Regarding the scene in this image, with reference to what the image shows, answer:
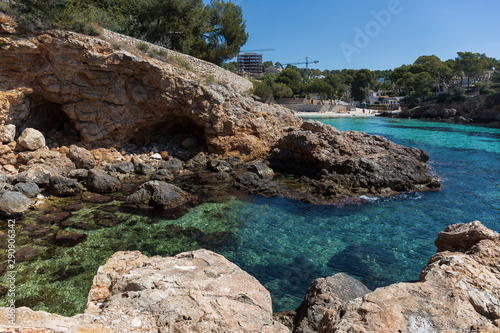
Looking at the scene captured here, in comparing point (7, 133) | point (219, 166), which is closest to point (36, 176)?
point (7, 133)

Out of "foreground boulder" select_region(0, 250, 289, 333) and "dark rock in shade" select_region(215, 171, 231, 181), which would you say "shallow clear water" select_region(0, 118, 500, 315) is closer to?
"foreground boulder" select_region(0, 250, 289, 333)

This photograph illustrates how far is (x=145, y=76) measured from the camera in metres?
19.2

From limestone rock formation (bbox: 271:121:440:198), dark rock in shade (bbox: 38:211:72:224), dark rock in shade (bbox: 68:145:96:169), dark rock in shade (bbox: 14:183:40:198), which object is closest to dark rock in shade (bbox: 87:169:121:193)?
dark rock in shade (bbox: 14:183:40:198)

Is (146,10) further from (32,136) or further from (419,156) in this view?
(419,156)

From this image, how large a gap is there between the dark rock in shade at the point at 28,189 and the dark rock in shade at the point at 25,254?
4371 mm

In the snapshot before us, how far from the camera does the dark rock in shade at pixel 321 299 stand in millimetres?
5203

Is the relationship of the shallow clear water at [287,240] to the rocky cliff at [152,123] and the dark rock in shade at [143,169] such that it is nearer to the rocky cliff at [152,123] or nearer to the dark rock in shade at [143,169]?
the rocky cliff at [152,123]

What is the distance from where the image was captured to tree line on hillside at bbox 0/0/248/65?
16172 millimetres

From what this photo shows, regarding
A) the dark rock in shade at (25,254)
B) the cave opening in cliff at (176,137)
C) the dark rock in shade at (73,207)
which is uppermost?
the cave opening in cliff at (176,137)

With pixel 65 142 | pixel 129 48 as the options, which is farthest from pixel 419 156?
pixel 65 142

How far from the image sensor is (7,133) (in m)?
15.0

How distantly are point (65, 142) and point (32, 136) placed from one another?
2845 mm

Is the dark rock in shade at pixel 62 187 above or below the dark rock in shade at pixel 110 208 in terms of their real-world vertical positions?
above

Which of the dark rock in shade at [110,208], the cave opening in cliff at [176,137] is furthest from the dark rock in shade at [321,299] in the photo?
the cave opening in cliff at [176,137]
